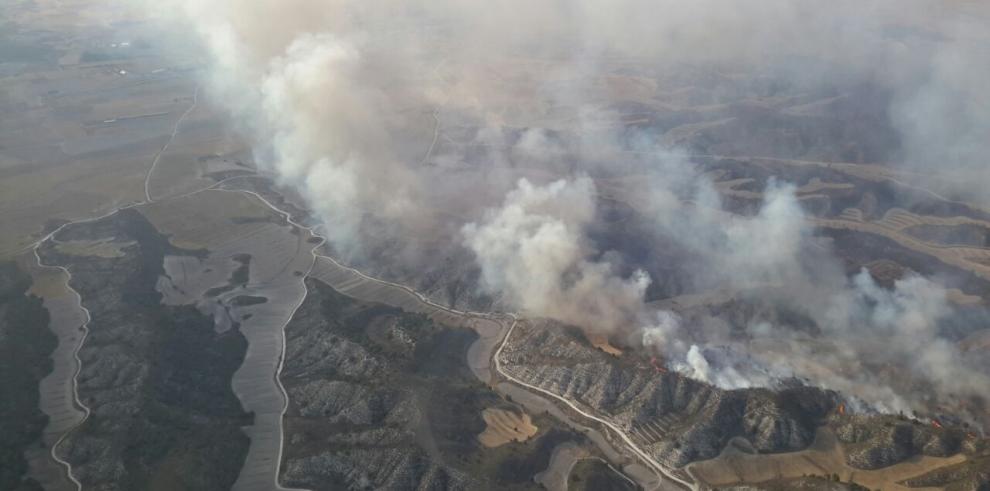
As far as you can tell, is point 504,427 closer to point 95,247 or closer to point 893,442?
point 893,442

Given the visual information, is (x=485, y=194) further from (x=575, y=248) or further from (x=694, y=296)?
(x=694, y=296)

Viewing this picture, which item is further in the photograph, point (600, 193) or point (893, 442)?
point (600, 193)

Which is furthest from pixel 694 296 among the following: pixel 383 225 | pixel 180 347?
pixel 180 347

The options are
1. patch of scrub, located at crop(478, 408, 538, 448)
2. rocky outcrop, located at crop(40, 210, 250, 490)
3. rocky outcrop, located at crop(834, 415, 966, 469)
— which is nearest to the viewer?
rocky outcrop, located at crop(40, 210, 250, 490)

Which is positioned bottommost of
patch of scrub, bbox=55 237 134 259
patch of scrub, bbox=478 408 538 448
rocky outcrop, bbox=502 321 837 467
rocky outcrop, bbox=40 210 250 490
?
patch of scrub, bbox=55 237 134 259

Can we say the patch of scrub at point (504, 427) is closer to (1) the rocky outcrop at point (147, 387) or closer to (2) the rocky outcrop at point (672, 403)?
(2) the rocky outcrop at point (672, 403)

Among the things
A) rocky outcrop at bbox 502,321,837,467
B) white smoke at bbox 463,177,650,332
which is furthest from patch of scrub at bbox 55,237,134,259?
rocky outcrop at bbox 502,321,837,467

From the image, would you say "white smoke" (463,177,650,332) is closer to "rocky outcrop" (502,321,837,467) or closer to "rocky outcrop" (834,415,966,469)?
"rocky outcrop" (502,321,837,467)

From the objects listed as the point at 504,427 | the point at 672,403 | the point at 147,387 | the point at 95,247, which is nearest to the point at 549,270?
the point at 672,403

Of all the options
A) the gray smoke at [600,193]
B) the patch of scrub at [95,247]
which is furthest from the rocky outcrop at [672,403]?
the patch of scrub at [95,247]

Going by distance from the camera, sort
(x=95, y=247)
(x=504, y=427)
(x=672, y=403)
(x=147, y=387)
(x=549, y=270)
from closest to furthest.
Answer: (x=504, y=427), (x=672, y=403), (x=147, y=387), (x=549, y=270), (x=95, y=247)

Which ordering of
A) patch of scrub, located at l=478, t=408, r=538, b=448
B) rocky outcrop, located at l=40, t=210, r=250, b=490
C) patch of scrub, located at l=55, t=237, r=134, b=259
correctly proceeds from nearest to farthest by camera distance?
rocky outcrop, located at l=40, t=210, r=250, b=490
patch of scrub, located at l=478, t=408, r=538, b=448
patch of scrub, located at l=55, t=237, r=134, b=259
